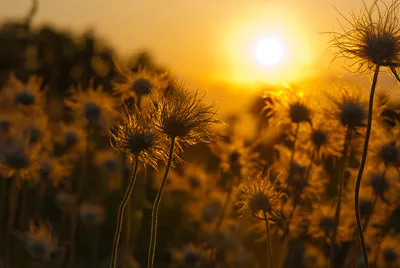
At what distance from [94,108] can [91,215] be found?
1604 millimetres

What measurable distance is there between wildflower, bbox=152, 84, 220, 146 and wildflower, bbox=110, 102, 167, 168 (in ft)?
0.15

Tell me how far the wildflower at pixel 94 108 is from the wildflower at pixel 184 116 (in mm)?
2336

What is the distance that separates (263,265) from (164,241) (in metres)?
1.11

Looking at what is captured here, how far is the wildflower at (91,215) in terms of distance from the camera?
6367 millimetres

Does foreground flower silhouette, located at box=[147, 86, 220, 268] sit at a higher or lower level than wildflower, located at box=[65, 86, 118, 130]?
lower

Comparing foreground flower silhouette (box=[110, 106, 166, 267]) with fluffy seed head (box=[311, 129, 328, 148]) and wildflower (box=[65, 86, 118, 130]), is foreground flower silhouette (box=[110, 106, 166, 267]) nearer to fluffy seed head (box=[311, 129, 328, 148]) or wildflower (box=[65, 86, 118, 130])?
fluffy seed head (box=[311, 129, 328, 148])

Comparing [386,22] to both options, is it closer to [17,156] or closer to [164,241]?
[17,156]

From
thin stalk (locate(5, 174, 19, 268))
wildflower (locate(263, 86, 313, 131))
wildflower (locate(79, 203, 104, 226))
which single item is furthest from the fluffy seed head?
wildflower (locate(79, 203, 104, 226))

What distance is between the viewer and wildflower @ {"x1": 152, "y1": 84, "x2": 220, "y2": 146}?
8.60 feet

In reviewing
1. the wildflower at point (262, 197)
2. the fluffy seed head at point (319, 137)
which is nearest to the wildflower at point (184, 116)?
the wildflower at point (262, 197)

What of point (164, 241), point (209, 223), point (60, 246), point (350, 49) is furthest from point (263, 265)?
point (350, 49)

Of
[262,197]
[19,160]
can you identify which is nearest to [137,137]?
[262,197]

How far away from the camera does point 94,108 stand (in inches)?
201

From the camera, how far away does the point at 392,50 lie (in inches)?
101
